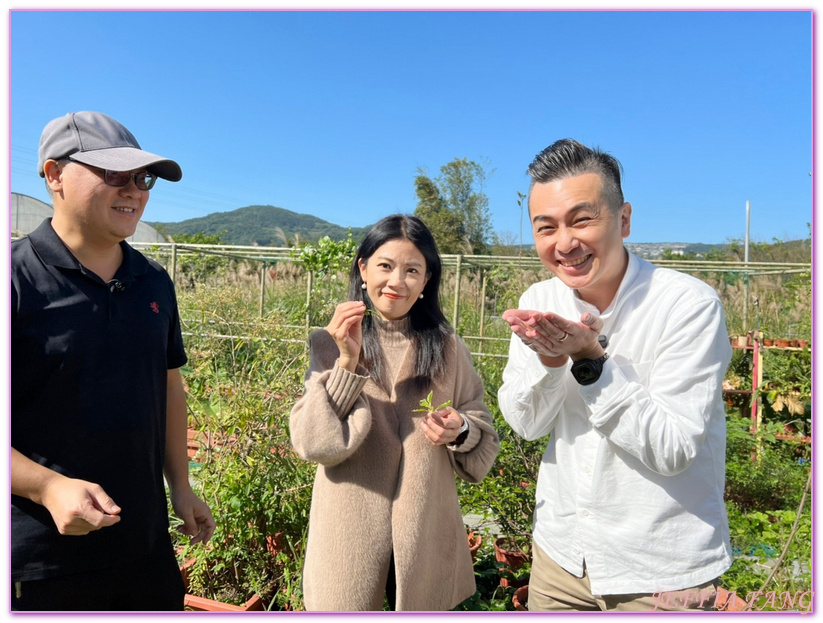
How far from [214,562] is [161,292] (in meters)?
1.61

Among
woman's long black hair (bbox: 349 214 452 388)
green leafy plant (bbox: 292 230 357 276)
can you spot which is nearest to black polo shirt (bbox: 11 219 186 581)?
woman's long black hair (bbox: 349 214 452 388)

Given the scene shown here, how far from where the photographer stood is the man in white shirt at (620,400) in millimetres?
1538

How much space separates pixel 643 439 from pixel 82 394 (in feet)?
4.72

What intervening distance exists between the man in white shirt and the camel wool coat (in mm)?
362

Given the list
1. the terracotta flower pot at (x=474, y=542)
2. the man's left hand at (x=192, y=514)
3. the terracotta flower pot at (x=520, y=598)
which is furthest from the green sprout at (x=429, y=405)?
the terracotta flower pot at (x=474, y=542)

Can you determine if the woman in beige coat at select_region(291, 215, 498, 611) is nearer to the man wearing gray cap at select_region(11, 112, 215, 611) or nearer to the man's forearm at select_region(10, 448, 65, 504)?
the man wearing gray cap at select_region(11, 112, 215, 611)

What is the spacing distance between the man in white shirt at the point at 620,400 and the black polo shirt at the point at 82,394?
107cm

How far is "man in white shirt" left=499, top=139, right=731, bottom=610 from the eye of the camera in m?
1.54

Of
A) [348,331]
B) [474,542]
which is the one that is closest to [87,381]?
[348,331]

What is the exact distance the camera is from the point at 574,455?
5.73 feet

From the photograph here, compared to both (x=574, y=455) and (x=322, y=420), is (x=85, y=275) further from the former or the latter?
(x=574, y=455)

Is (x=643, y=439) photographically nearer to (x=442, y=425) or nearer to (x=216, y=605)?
(x=442, y=425)

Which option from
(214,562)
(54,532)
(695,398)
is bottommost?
(214,562)

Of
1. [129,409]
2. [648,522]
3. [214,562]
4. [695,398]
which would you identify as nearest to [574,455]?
[648,522]
